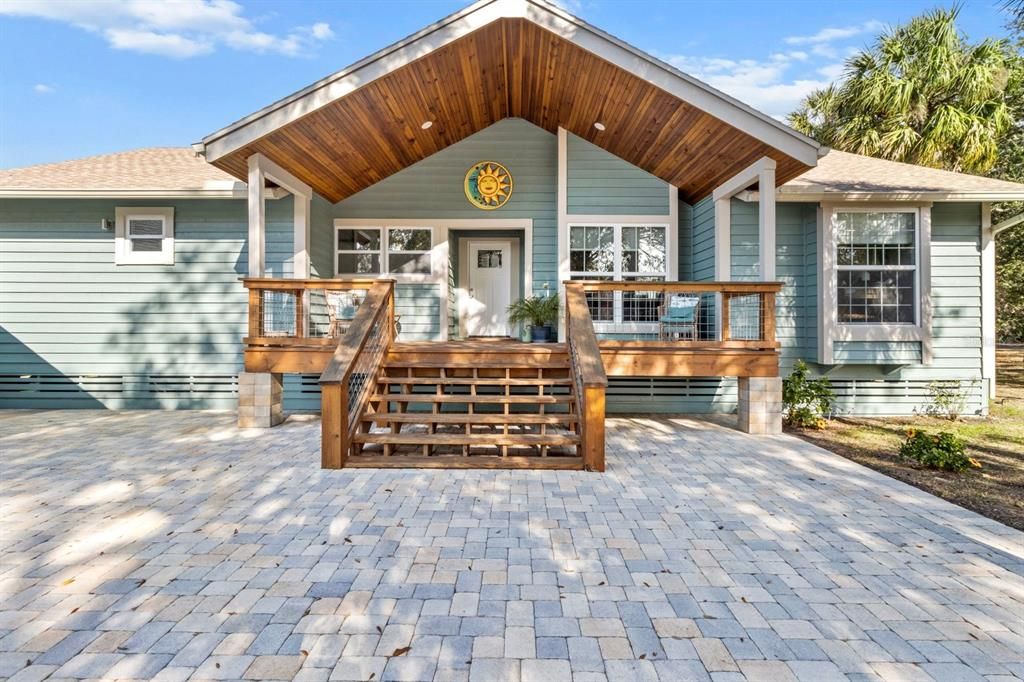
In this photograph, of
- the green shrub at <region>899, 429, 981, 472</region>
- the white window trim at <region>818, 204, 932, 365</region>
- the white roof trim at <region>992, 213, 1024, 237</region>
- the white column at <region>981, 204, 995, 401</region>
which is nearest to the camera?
the green shrub at <region>899, 429, 981, 472</region>

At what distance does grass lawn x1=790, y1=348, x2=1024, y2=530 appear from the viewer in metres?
3.97

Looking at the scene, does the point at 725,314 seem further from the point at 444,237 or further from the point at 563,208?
the point at 444,237

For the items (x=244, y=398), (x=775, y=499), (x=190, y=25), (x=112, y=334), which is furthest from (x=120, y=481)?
(x=190, y=25)

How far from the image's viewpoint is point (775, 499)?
3.90m

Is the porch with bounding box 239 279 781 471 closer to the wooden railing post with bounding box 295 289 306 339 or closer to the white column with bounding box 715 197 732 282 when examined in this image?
the wooden railing post with bounding box 295 289 306 339

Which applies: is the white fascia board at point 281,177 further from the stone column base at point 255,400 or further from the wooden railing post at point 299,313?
the stone column base at point 255,400

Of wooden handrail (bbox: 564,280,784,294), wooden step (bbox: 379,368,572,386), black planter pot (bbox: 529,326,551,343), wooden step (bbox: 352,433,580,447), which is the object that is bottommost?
wooden step (bbox: 352,433,580,447)

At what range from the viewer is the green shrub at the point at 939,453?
15.4 feet

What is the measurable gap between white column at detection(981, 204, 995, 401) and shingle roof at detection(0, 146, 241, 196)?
424 inches

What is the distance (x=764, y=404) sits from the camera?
6.14m

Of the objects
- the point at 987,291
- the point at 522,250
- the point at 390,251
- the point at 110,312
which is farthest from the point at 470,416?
the point at 987,291

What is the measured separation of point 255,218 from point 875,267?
818 centimetres

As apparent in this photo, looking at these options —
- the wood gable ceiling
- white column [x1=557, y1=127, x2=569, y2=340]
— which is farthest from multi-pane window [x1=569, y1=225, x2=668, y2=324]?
the wood gable ceiling

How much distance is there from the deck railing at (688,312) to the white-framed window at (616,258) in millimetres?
17
